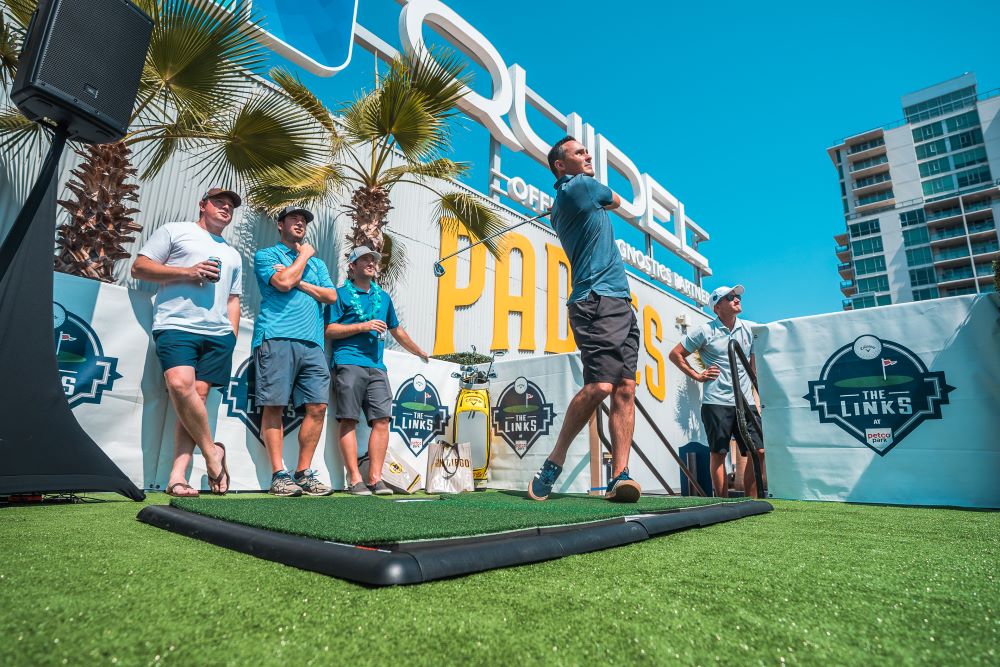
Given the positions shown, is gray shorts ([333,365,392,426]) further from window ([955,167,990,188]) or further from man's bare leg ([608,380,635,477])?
window ([955,167,990,188])

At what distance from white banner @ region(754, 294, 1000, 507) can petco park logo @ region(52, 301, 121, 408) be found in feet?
13.2

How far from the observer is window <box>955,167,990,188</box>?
48.8m

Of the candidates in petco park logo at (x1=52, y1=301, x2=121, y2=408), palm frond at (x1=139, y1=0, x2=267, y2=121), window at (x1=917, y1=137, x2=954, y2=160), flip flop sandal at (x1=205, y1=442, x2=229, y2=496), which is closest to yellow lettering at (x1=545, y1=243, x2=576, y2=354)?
palm frond at (x1=139, y1=0, x2=267, y2=121)

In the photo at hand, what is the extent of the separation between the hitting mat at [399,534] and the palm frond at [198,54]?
396cm

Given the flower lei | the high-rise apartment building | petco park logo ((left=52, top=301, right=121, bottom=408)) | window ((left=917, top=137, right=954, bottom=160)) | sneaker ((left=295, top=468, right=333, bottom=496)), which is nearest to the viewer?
petco park logo ((left=52, top=301, right=121, bottom=408))

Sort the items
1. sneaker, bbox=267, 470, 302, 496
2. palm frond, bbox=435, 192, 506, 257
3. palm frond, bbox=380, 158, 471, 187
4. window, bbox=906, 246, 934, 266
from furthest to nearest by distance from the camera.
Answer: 1. window, bbox=906, 246, 934, 266
2. palm frond, bbox=435, 192, 506, 257
3. palm frond, bbox=380, 158, 471, 187
4. sneaker, bbox=267, 470, 302, 496

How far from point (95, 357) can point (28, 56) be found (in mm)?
1579

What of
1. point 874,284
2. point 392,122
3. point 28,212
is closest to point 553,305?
point 392,122

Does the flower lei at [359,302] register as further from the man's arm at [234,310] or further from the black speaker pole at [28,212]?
the black speaker pole at [28,212]

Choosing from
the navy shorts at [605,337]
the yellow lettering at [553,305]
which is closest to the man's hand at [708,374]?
the navy shorts at [605,337]

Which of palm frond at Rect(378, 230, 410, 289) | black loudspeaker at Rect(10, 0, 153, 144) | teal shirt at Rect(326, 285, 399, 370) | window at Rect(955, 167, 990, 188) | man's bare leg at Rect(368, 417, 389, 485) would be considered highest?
window at Rect(955, 167, 990, 188)

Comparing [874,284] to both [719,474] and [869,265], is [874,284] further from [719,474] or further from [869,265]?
[719,474]

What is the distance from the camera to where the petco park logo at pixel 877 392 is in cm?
299

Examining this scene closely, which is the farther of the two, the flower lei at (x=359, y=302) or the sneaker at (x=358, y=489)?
the flower lei at (x=359, y=302)
